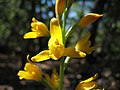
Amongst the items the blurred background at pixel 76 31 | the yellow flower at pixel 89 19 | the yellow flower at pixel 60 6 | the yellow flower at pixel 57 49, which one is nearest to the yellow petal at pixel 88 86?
the yellow flower at pixel 57 49

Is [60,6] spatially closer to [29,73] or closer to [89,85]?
[29,73]

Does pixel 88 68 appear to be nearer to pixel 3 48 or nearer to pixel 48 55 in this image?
pixel 48 55

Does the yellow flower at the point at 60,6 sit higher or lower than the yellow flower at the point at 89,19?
higher

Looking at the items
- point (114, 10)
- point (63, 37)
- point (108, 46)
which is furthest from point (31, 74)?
point (108, 46)

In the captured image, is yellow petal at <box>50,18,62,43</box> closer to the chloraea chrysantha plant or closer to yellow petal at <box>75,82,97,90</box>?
the chloraea chrysantha plant

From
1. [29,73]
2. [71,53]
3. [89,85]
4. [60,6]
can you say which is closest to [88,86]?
[89,85]

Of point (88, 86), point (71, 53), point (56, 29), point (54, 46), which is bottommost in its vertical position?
point (88, 86)

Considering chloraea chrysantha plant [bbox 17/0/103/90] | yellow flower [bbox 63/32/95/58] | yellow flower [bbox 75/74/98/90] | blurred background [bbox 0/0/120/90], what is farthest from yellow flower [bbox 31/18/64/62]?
blurred background [bbox 0/0/120/90]

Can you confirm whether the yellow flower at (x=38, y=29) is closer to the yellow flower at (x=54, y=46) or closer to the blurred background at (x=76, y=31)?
the yellow flower at (x=54, y=46)
